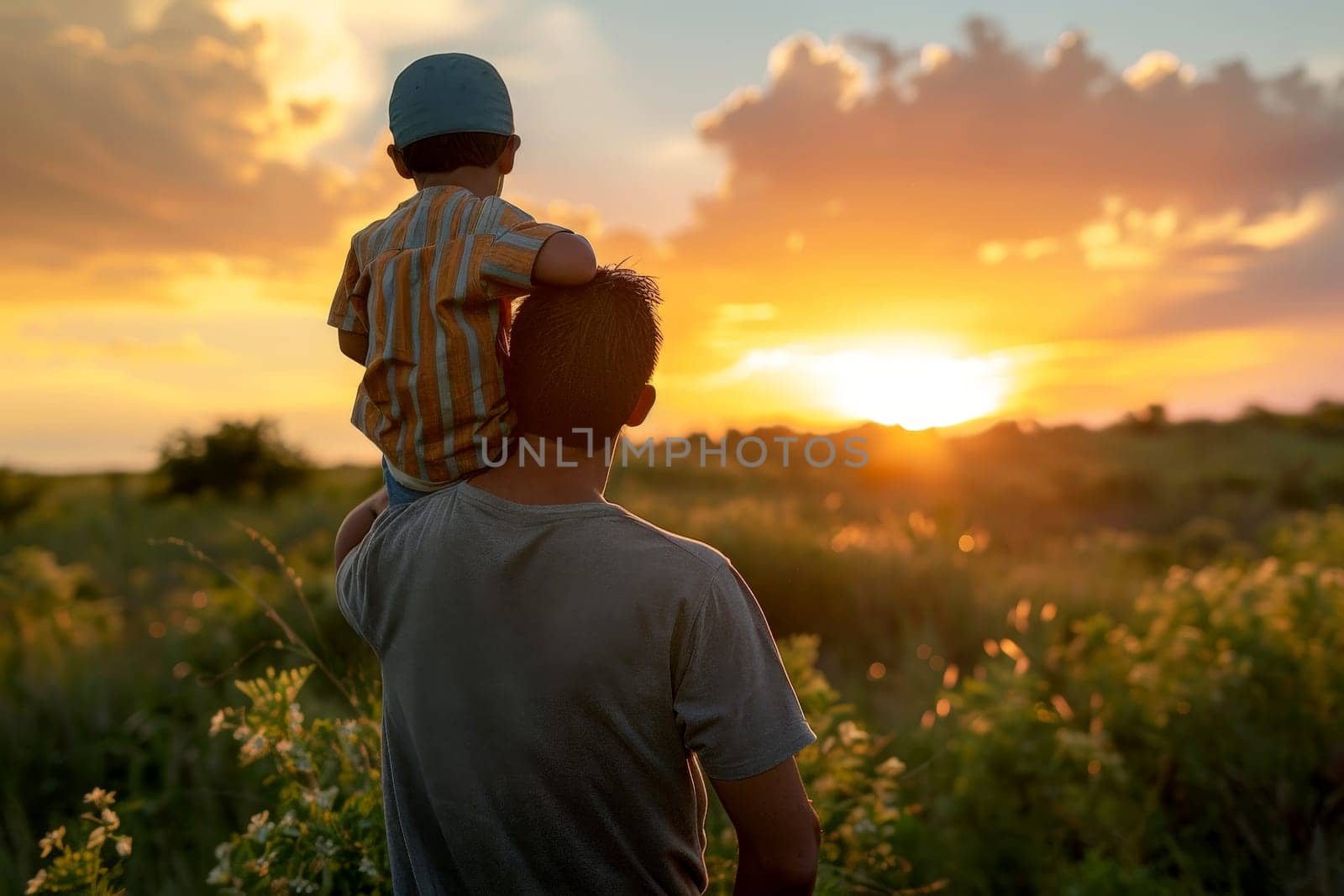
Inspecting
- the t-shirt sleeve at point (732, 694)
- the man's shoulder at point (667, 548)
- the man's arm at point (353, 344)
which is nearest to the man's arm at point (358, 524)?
the man's arm at point (353, 344)

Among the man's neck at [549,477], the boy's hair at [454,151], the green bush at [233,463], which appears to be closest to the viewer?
the man's neck at [549,477]

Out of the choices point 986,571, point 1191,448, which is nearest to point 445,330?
point 986,571

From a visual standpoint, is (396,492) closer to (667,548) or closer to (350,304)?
(350,304)

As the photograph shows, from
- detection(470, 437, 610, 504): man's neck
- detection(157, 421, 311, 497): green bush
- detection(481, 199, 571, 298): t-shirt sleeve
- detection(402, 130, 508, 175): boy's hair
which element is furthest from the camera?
detection(157, 421, 311, 497): green bush

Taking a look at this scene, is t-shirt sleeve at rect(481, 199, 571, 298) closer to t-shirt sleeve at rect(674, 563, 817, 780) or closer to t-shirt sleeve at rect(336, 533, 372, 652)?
t-shirt sleeve at rect(336, 533, 372, 652)

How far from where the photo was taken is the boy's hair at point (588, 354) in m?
1.71

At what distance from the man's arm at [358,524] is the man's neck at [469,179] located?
70 centimetres

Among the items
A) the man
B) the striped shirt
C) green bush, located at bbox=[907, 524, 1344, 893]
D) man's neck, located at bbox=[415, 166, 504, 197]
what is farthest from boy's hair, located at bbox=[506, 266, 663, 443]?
green bush, located at bbox=[907, 524, 1344, 893]

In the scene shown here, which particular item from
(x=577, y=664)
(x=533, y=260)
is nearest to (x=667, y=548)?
(x=577, y=664)

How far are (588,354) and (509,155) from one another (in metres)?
0.79

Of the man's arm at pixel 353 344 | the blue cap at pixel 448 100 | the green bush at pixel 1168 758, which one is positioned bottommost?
the green bush at pixel 1168 758

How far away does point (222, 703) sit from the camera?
5918 millimetres

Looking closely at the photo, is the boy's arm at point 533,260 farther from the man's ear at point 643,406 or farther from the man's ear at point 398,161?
the man's ear at point 398,161

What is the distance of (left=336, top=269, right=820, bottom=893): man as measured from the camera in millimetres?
1598
